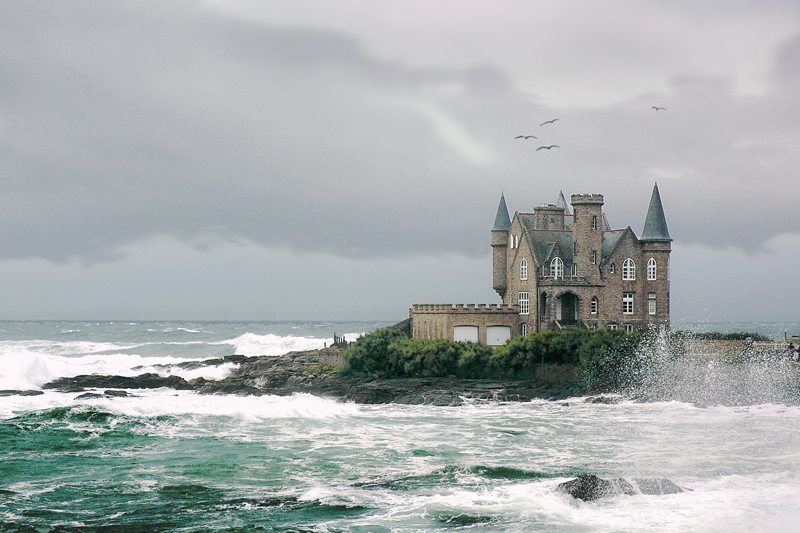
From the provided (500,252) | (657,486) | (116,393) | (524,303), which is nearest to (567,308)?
(524,303)

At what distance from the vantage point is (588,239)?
48.5m

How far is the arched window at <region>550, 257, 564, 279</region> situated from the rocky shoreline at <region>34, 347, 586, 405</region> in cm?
841

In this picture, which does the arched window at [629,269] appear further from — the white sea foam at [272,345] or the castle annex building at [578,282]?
the white sea foam at [272,345]

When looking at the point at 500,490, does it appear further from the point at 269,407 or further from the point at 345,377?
the point at 345,377

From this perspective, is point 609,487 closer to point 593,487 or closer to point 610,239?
point 593,487

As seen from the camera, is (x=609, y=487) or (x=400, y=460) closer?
(x=609, y=487)

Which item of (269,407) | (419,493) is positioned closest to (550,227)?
(269,407)

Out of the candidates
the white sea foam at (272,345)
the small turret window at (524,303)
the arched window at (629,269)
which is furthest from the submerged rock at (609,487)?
the white sea foam at (272,345)

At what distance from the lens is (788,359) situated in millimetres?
41094

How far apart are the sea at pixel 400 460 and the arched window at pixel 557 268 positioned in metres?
7.96

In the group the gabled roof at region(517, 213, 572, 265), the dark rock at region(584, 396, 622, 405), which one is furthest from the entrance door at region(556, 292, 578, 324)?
the dark rock at region(584, 396, 622, 405)

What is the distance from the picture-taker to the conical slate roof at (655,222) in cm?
5003

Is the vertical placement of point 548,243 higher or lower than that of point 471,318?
higher

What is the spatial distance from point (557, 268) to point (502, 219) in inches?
304
